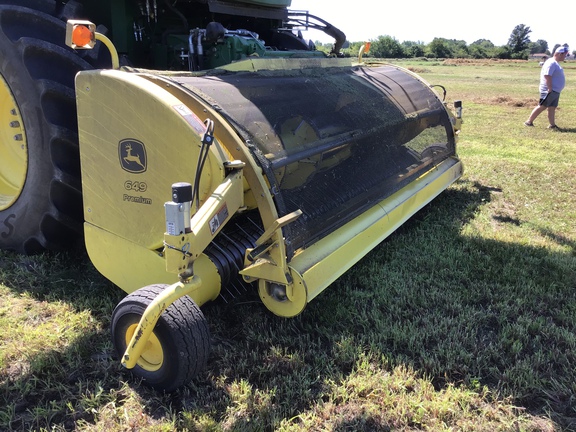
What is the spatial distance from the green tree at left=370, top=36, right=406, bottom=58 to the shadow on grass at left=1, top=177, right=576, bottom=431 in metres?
55.7

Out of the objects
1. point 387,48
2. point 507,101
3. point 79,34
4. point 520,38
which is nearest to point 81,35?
point 79,34

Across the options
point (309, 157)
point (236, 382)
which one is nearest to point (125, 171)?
point (309, 157)

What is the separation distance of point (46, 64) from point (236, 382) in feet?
6.60

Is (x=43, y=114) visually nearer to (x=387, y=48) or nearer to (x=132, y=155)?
(x=132, y=155)

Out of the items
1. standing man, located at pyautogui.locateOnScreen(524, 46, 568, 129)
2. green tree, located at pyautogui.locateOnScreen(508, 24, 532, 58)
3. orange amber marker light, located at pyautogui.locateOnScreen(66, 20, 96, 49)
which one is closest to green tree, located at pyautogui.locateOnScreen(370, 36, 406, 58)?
green tree, located at pyautogui.locateOnScreen(508, 24, 532, 58)

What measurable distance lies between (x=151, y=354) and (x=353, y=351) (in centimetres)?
91

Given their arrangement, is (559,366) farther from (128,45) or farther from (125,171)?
(128,45)

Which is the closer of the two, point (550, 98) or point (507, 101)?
point (550, 98)

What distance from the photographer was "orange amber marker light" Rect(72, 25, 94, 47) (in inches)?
89.6

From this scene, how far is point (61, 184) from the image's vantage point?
8.70ft

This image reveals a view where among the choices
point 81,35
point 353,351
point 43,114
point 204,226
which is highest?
point 81,35

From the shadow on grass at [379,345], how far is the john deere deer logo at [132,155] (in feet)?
2.59

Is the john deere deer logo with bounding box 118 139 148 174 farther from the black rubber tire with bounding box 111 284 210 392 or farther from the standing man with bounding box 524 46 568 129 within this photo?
the standing man with bounding box 524 46 568 129

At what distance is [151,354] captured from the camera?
206 centimetres
